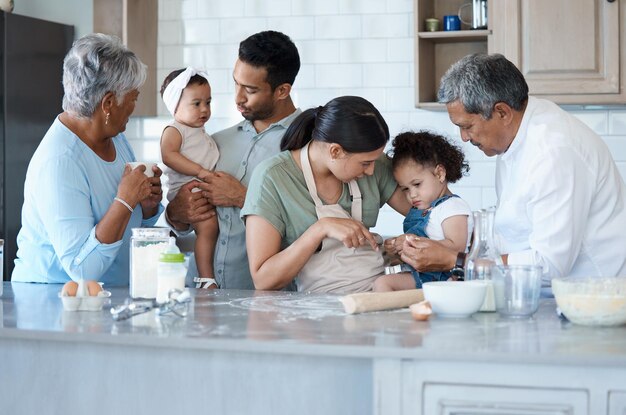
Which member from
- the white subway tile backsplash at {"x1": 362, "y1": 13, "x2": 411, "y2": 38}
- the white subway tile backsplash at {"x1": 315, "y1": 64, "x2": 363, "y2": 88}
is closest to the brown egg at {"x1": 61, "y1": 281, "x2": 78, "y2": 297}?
the white subway tile backsplash at {"x1": 315, "y1": 64, "x2": 363, "y2": 88}

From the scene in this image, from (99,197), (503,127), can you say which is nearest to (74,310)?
(99,197)

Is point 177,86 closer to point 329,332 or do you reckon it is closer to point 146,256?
point 146,256

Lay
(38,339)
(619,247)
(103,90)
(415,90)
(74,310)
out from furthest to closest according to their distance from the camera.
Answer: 1. (415,90)
2. (103,90)
3. (619,247)
4. (74,310)
5. (38,339)

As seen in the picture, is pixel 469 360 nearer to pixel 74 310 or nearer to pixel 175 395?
pixel 175 395

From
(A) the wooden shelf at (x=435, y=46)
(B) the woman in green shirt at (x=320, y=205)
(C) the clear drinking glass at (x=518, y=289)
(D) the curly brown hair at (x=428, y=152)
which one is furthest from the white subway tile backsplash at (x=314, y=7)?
(C) the clear drinking glass at (x=518, y=289)

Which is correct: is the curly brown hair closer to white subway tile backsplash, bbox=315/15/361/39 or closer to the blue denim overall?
the blue denim overall

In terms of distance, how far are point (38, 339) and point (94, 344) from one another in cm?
13

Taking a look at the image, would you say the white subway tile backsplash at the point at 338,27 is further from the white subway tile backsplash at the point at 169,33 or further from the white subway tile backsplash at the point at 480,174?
the white subway tile backsplash at the point at 480,174

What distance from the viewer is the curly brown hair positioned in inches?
131

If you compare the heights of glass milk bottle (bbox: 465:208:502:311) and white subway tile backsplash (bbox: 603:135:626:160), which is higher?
white subway tile backsplash (bbox: 603:135:626:160)

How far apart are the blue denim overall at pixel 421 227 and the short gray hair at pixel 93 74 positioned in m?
1.12

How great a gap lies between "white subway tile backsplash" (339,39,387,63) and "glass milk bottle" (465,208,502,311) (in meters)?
2.94

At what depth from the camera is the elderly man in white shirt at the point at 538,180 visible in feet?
9.00

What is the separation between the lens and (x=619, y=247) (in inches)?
113
